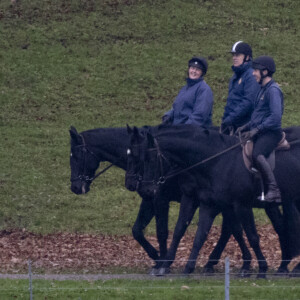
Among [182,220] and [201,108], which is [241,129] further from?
[182,220]

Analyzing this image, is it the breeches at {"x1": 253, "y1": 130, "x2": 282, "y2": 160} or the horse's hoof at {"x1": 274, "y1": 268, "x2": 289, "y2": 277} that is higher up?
the breeches at {"x1": 253, "y1": 130, "x2": 282, "y2": 160}

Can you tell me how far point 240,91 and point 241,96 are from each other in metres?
0.08

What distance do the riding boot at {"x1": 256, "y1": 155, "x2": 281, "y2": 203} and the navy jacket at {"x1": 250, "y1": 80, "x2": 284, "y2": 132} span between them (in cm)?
50

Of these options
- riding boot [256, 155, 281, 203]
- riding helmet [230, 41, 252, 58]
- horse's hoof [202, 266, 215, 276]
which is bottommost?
horse's hoof [202, 266, 215, 276]

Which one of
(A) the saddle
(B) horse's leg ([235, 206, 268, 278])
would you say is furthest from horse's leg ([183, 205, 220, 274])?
(A) the saddle

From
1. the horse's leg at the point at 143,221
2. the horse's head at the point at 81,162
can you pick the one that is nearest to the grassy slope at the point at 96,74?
the horse's leg at the point at 143,221

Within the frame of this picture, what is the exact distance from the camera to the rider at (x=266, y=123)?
12.3m

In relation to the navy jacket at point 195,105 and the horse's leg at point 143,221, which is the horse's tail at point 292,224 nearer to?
the navy jacket at point 195,105

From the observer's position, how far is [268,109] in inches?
495

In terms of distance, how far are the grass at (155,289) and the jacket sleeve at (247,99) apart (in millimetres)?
2693

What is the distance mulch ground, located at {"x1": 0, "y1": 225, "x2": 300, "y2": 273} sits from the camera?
1425cm

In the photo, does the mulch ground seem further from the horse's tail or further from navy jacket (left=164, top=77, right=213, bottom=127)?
navy jacket (left=164, top=77, right=213, bottom=127)

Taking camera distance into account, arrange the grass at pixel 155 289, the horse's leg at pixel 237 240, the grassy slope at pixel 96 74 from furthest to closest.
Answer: the grassy slope at pixel 96 74 → the horse's leg at pixel 237 240 → the grass at pixel 155 289

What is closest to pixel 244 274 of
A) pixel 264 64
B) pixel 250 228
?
Answer: pixel 250 228
